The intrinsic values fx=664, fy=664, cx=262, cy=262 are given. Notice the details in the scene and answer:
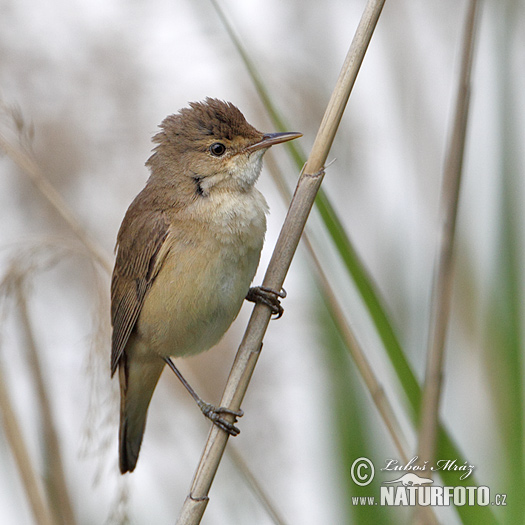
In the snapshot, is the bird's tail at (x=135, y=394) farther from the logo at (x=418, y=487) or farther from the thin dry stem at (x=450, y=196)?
the thin dry stem at (x=450, y=196)

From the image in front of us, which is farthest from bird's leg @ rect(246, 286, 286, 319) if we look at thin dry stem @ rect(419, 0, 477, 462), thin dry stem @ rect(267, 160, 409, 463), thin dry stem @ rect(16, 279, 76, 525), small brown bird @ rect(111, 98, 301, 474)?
thin dry stem @ rect(16, 279, 76, 525)

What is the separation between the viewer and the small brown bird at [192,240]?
7.76ft

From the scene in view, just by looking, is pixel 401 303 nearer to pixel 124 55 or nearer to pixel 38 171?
pixel 38 171

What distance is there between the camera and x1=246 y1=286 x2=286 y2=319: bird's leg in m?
2.10

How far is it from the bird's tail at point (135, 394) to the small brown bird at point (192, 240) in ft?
0.22

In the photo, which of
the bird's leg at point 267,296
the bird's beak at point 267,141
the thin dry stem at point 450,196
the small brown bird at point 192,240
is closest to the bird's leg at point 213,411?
the small brown bird at point 192,240

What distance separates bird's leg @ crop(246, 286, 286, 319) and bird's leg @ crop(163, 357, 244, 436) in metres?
0.36

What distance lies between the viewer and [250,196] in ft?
7.97

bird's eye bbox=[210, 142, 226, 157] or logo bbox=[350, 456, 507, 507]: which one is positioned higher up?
bird's eye bbox=[210, 142, 226, 157]

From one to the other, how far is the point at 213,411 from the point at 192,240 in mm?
611

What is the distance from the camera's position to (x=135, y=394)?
284 centimetres

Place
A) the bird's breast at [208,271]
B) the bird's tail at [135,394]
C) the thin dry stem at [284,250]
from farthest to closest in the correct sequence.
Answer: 1. the bird's tail at [135,394]
2. the bird's breast at [208,271]
3. the thin dry stem at [284,250]

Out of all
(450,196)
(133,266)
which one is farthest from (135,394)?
(450,196)

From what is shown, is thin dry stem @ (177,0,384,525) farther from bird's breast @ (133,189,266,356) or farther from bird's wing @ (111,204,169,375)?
bird's wing @ (111,204,169,375)
